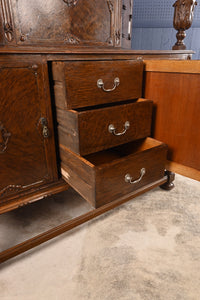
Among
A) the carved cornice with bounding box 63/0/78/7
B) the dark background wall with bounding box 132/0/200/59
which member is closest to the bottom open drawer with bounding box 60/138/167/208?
the carved cornice with bounding box 63/0/78/7

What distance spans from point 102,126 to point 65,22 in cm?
62

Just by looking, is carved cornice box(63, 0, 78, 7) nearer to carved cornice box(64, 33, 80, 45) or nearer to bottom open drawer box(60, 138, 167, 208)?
carved cornice box(64, 33, 80, 45)

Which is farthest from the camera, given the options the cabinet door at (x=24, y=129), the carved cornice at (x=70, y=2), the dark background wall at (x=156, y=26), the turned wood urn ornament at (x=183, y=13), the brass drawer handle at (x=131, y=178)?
the dark background wall at (x=156, y=26)

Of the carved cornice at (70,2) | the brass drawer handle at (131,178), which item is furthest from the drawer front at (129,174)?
→ the carved cornice at (70,2)

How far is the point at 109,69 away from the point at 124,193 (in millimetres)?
477

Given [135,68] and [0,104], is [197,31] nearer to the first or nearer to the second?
[135,68]

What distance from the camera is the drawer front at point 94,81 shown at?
73cm

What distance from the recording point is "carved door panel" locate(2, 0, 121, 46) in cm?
94

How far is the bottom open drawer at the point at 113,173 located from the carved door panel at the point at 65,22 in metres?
0.55

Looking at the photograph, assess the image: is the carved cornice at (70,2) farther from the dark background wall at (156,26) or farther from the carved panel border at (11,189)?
the dark background wall at (156,26)

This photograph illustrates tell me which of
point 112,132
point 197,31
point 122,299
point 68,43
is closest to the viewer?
point 122,299

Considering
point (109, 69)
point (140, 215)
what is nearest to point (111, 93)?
point (109, 69)

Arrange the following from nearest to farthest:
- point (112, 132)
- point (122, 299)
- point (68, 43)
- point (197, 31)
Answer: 1. point (122, 299)
2. point (112, 132)
3. point (68, 43)
4. point (197, 31)

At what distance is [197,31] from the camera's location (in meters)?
2.18
